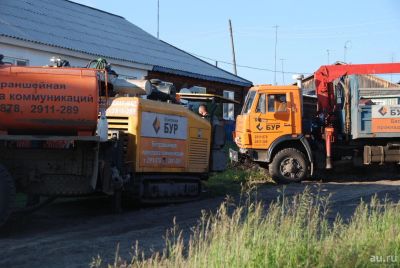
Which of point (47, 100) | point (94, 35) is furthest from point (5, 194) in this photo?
point (94, 35)

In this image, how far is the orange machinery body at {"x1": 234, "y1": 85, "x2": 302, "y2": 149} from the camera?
15852 millimetres

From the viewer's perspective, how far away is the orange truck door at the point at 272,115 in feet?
52.1

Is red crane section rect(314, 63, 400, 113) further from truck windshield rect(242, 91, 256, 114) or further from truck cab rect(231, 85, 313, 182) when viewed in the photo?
truck windshield rect(242, 91, 256, 114)

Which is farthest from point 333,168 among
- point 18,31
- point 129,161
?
point 18,31

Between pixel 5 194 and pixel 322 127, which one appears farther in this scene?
pixel 322 127

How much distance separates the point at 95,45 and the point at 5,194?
11.9 meters

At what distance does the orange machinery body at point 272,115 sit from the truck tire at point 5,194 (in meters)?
8.39

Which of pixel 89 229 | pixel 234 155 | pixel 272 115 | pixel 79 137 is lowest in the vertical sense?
pixel 89 229

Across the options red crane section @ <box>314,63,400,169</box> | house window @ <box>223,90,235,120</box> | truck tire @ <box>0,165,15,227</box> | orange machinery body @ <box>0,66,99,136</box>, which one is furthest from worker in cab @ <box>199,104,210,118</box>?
house window @ <box>223,90,235,120</box>

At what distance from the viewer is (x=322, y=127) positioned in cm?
1675

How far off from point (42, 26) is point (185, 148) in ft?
29.4

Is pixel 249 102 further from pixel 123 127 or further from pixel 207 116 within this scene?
pixel 123 127

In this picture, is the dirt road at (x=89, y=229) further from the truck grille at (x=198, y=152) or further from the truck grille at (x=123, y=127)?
the truck grille at (x=123, y=127)

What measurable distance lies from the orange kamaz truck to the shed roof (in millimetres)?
5957
